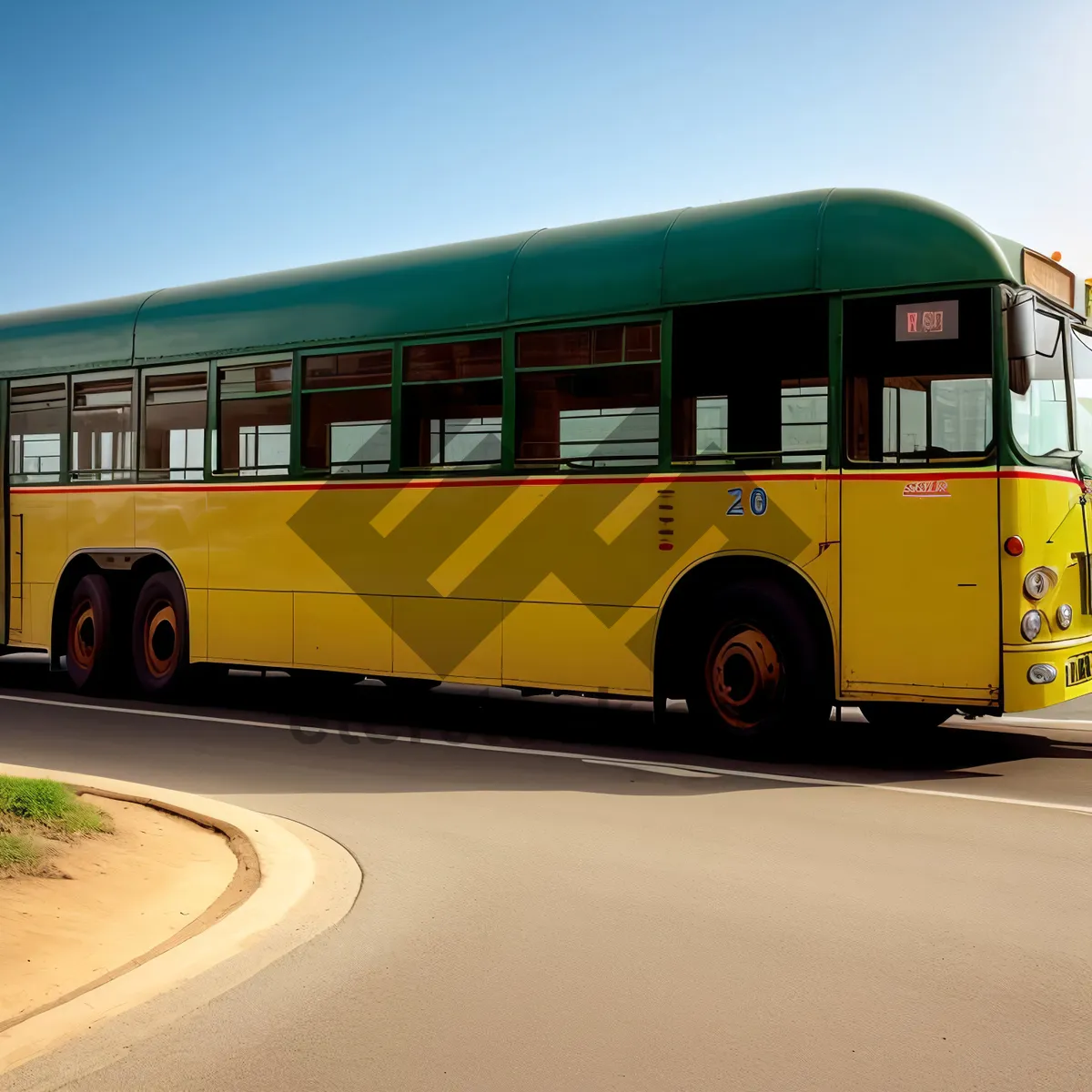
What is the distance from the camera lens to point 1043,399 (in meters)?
10.4

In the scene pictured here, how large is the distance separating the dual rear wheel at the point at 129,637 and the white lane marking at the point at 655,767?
5284 mm

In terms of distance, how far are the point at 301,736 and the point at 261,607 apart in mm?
1908

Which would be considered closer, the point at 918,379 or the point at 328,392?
the point at 918,379

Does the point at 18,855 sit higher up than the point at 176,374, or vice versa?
the point at 176,374

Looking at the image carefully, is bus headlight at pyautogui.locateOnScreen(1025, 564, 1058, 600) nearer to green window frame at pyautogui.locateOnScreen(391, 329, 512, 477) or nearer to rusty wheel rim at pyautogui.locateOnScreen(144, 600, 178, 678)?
green window frame at pyautogui.locateOnScreen(391, 329, 512, 477)

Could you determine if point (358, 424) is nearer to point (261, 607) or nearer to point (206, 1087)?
point (261, 607)

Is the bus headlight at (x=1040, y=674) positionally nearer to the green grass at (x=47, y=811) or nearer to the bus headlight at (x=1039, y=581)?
the bus headlight at (x=1039, y=581)

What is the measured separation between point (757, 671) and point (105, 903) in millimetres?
5731

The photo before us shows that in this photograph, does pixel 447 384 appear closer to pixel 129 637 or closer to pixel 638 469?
pixel 638 469

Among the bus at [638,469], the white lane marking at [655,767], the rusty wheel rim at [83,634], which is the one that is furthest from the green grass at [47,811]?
the rusty wheel rim at [83,634]

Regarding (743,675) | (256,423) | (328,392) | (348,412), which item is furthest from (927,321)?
(256,423)

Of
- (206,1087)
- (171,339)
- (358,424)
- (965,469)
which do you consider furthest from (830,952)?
(171,339)

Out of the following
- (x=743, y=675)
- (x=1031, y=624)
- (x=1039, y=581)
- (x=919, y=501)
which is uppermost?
(x=919, y=501)

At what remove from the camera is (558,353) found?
38.7 feet
